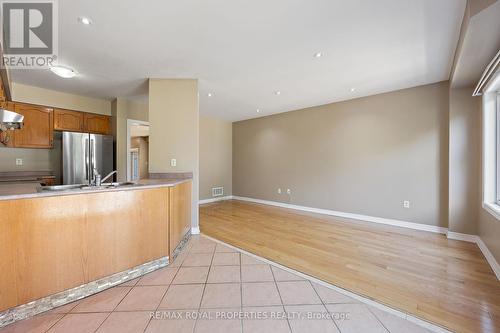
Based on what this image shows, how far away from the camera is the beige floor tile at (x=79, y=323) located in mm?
1420

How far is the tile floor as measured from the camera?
1.45 meters

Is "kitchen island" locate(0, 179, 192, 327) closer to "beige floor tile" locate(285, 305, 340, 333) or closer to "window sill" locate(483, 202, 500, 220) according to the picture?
"beige floor tile" locate(285, 305, 340, 333)

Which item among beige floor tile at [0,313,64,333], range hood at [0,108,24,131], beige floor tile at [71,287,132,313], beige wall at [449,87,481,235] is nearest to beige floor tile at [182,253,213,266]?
beige floor tile at [71,287,132,313]

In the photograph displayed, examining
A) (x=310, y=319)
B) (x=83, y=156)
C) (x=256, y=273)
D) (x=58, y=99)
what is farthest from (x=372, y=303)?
(x=58, y=99)

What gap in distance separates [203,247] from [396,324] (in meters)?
2.24

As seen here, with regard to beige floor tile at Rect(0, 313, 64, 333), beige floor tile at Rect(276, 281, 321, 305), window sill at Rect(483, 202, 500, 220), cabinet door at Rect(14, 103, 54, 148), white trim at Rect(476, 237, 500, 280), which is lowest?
beige floor tile at Rect(0, 313, 64, 333)

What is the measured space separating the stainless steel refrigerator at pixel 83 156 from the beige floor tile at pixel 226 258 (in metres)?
2.86

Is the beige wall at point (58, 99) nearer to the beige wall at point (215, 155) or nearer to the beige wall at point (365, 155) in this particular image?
the beige wall at point (215, 155)

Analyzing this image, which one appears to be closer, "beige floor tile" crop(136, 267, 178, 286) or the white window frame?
"beige floor tile" crop(136, 267, 178, 286)

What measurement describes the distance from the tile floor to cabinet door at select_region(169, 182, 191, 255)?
0.47m

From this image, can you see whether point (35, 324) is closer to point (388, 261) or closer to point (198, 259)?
point (198, 259)

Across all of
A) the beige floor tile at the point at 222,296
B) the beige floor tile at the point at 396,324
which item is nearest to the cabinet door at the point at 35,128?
the beige floor tile at the point at 222,296

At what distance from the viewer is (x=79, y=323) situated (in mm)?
1483

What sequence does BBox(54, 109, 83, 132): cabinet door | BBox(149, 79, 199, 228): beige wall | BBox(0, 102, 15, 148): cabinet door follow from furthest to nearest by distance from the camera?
BBox(54, 109, 83, 132): cabinet door, BBox(149, 79, 199, 228): beige wall, BBox(0, 102, 15, 148): cabinet door
